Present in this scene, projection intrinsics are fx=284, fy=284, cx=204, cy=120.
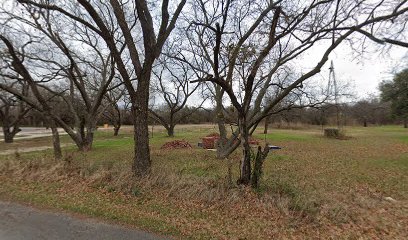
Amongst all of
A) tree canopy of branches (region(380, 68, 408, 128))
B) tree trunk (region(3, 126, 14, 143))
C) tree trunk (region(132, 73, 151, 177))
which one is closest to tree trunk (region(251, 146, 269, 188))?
tree trunk (region(132, 73, 151, 177))

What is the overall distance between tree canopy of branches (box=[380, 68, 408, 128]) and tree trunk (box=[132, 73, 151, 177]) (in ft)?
63.5

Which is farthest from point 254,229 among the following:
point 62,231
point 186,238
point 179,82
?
point 179,82

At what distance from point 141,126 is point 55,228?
13.4 feet

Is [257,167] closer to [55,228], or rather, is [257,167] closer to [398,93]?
[55,228]

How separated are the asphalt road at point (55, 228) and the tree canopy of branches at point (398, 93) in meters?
22.1

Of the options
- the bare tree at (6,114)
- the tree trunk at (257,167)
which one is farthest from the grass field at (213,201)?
the bare tree at (6,114)

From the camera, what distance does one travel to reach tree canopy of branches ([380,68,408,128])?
828 inches

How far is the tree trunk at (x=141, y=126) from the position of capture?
843cm

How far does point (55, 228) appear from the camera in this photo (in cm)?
477

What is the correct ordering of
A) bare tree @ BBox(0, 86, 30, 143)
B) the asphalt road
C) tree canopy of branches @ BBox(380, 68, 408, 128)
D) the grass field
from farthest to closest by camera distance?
bare tree @ BBox(0, 86, 30, 143) → tree canopy of branches @ BBox(380, 68, 408, 128) → the grass field → the asphalt road

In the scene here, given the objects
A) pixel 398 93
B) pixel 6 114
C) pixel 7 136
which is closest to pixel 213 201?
pixel 398 93

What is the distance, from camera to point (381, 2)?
7844mm

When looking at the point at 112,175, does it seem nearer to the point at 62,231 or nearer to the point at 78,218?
the point at 78,218

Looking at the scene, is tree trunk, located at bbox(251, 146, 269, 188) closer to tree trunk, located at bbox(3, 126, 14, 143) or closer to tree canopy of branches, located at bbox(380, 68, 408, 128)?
tree canopy of branches, located at bbox(380, 68, 408, 128)
